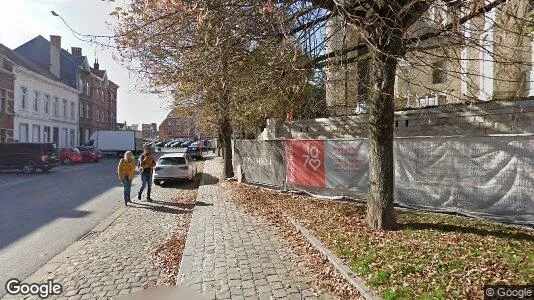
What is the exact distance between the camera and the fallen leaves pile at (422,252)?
443 cm

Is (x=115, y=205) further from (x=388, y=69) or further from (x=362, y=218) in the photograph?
(x=388, y=69)

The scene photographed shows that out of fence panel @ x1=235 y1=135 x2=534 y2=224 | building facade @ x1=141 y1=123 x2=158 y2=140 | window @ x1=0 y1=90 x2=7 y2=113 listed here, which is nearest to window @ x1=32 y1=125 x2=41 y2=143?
window @ x1=0 y1=90 x2=7 y2=113

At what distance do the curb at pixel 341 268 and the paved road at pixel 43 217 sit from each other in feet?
14.4

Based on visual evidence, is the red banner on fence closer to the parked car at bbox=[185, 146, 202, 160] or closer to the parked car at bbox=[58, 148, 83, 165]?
the parked car at bbox=[58, 148, 83, 165]

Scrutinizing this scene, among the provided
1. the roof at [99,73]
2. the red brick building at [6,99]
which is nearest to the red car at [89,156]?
the red brick building at [6,99]

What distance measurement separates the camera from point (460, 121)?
9430 mm

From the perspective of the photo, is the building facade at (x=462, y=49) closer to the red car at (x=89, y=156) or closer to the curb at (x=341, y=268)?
the curb at (x=341, y=268)

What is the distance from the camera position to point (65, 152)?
101 feet

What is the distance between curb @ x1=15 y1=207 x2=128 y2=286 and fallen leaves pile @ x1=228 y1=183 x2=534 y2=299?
3.81m

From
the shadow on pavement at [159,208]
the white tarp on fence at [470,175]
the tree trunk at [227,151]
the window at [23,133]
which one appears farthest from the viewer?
the window at [23,133]

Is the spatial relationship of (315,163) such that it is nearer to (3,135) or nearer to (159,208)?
(159,208)

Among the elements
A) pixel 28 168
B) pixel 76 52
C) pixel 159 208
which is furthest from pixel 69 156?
pixel 76 52

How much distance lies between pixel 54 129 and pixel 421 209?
1691 inches

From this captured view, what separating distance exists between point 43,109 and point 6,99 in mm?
7165
